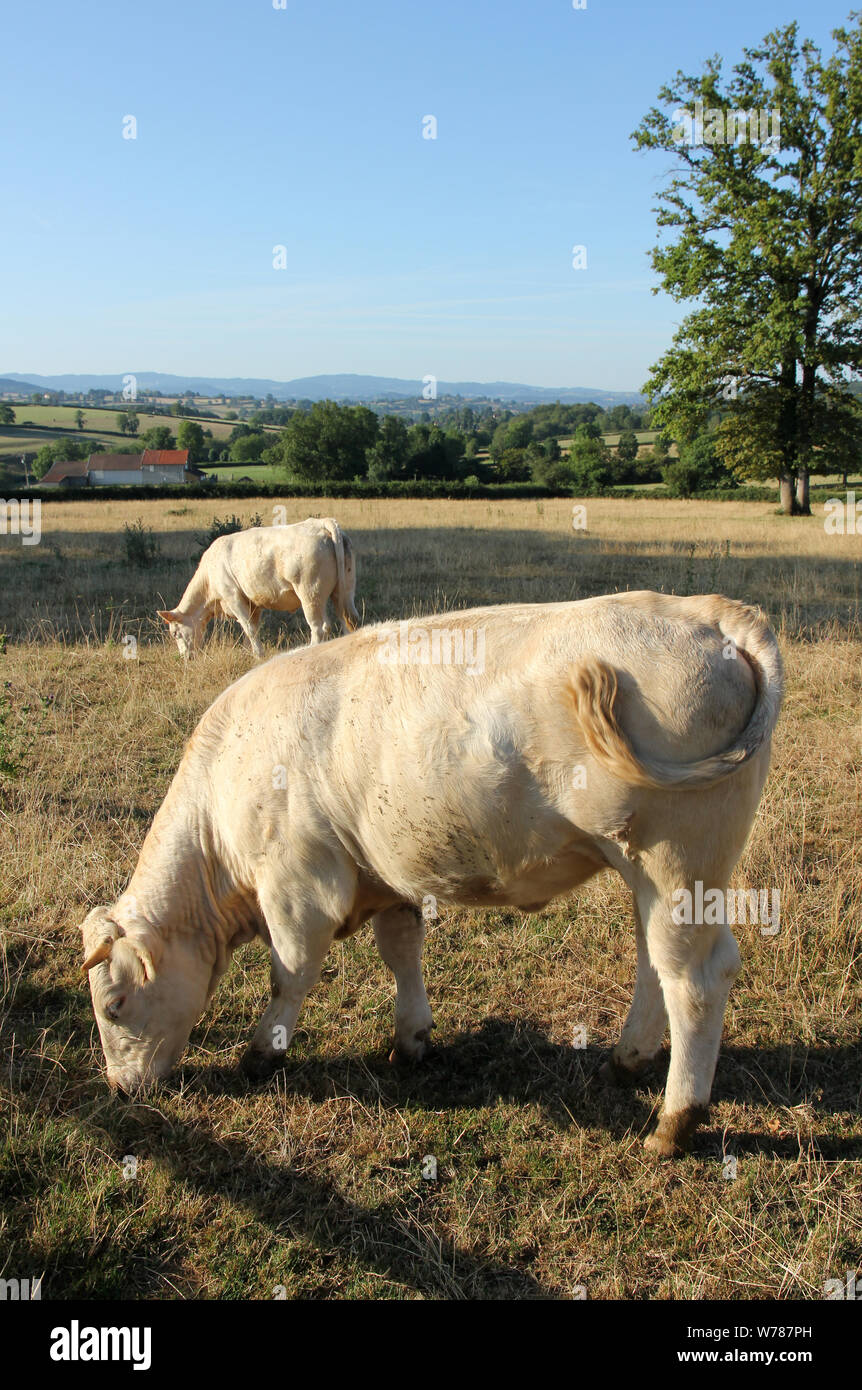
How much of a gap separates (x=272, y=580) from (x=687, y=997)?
9288mm

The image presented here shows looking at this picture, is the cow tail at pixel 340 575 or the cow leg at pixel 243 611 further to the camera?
the cow leg at pixel 243 611

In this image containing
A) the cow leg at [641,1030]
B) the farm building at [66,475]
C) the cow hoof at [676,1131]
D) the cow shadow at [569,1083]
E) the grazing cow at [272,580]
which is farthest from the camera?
the farm building at [66,475]

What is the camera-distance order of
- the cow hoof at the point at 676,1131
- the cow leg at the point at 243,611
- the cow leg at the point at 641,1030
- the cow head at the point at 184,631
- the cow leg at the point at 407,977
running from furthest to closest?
the cow leg at the point at 243,611
the cow head at the point at 184,631
the cow leg at the point at 407,977
the cow leg at the point at 641,1030
the cow hoof at the point at 676,1131

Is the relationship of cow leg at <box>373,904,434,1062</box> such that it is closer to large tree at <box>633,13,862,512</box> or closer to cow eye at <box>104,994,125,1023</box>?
cow eye at <box>104,994,125,1023</box>

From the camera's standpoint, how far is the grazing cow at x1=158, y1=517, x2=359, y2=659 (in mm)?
11336

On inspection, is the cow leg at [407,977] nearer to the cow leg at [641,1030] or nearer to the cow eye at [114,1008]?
the cow leg at [641,1030]

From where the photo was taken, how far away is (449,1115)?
3941 mm

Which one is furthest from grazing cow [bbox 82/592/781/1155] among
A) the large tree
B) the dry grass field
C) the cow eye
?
the large tree

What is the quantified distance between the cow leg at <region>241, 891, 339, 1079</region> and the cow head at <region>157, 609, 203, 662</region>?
290 inches

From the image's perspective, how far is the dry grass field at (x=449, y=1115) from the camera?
320 centimetres

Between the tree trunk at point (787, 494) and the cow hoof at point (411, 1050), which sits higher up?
the tree trunk at point (787, 494)

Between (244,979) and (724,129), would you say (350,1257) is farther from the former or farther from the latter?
(724,129)

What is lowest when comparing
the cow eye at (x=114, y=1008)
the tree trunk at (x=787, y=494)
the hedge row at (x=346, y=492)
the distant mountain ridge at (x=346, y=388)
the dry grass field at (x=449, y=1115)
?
the dry grass field at (x=449, y=1115)

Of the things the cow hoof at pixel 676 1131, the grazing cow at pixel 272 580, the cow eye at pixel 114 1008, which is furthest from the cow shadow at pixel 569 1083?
the grazing cow at pixel 272 580
